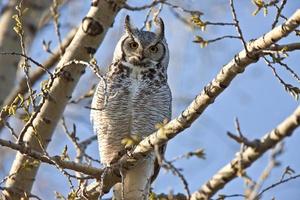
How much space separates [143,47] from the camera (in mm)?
3816

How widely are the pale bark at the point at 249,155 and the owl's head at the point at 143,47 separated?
1633 millimetres

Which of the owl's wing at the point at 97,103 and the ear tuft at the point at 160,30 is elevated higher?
the ear tuft at the point at 160,30

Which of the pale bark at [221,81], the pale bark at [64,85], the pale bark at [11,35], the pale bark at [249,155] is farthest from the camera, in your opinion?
the pale bark at [11,35]

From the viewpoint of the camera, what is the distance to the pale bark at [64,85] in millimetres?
3102

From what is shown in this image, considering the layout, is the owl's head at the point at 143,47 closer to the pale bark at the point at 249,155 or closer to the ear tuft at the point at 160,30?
the ear tuft at the point at 160,30

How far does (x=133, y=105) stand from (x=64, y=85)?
0.46 m

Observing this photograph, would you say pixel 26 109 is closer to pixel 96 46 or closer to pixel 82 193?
pixel 82 193

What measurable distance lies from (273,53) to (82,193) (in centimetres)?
88

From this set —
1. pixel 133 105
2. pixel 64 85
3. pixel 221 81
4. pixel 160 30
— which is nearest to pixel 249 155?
pixel 221 81

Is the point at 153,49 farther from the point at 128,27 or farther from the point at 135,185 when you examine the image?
the point at 135,185

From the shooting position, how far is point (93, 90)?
11.9 ft

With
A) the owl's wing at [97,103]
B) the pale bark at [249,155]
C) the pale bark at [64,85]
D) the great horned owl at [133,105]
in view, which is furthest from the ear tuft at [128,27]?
the pale bark at [249,155]

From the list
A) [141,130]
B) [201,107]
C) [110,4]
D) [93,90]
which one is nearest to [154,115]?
[141,130]

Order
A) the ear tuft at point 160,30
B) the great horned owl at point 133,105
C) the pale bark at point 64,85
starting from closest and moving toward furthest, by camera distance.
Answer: the pale bark at point 64,85 < the great horned owl at point 133,105 < the ear tuft at point 160,30
